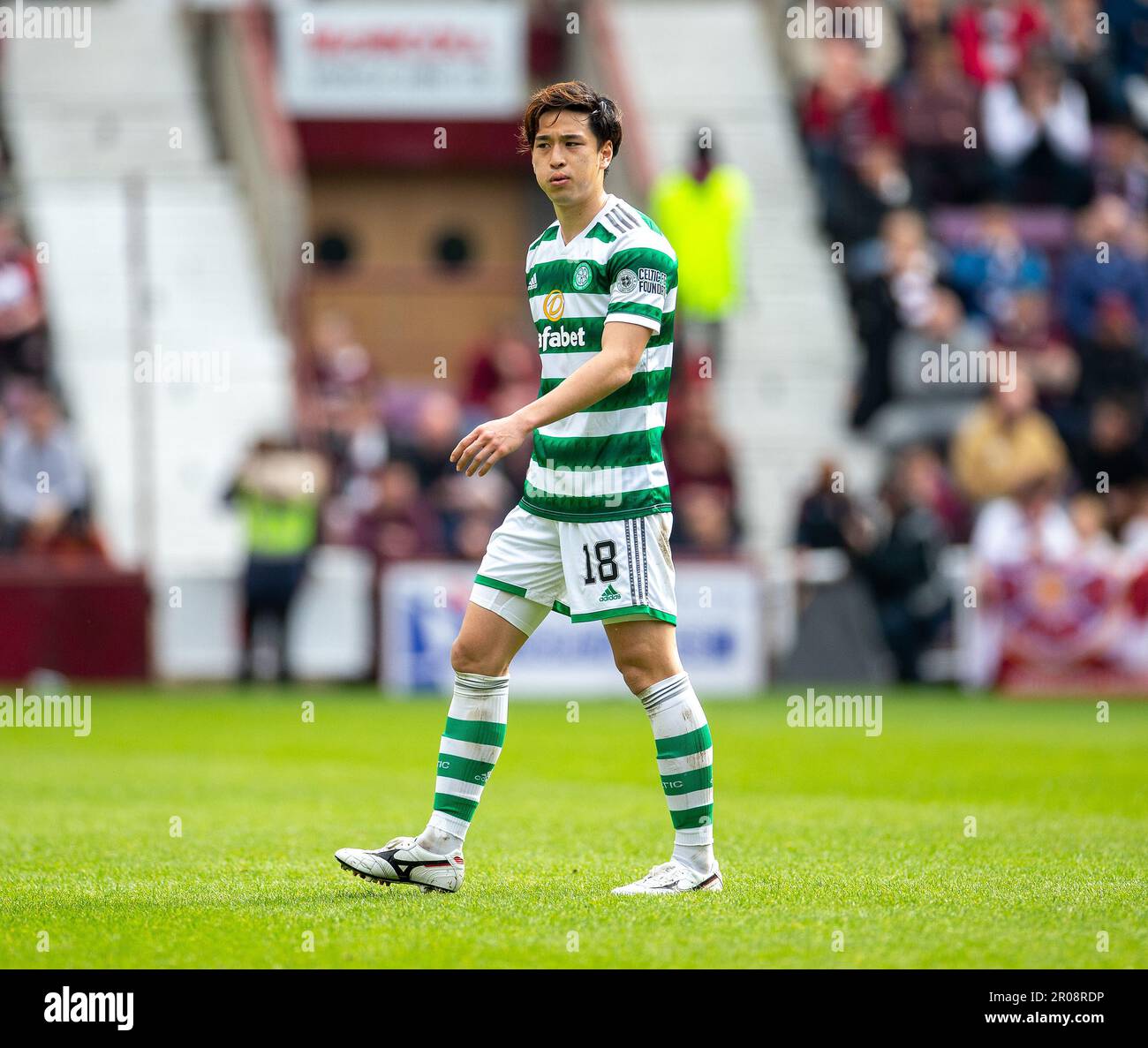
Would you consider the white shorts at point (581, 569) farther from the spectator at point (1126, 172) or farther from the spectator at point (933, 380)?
the spectator at point (1126, 172)

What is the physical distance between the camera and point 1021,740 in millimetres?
13125

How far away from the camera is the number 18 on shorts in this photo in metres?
6.69

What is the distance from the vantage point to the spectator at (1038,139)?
75.0 feet

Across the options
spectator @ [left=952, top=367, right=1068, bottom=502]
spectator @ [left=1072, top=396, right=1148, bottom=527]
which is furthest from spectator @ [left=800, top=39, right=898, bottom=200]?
spectator @ [left=1072, top=396, right=1148, bottom=527]

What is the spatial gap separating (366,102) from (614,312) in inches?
849

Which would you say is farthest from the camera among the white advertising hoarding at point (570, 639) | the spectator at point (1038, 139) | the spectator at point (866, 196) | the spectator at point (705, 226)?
the spectator at point (1038, 139)

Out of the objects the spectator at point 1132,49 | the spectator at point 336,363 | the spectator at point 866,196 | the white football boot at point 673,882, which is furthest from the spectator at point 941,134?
the white football boot at point 673,882

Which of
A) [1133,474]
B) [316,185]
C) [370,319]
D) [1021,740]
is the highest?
[316,185]

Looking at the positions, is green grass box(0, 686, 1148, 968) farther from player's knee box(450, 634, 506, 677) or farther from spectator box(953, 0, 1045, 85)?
spectator box(953, 0, 1045, 85)

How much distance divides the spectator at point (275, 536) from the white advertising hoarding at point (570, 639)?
834 mm
